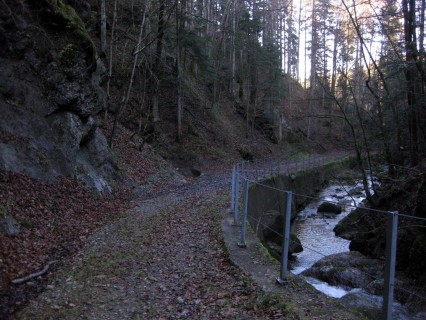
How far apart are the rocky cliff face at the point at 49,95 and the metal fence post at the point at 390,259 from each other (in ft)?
30.1

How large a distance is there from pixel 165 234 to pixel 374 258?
7118mm

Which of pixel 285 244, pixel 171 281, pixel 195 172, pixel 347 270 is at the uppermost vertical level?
pixel 285 244

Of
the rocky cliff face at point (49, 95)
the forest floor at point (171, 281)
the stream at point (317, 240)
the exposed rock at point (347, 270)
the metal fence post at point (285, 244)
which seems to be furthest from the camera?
the rocky cliff face at point (49, 95)

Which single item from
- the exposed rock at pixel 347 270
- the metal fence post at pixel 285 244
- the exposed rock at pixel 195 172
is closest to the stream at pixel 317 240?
the exposed rock at pixel 347 270

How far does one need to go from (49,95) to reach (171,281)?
9277 millimetres

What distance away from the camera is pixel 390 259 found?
150 inches

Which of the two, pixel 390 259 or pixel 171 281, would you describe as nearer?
pixel 390 259

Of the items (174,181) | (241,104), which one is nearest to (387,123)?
(174,181)

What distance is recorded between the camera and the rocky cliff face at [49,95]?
11352 millimetres

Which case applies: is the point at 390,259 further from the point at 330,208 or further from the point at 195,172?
the point at 330,208

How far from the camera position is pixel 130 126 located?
24031mm

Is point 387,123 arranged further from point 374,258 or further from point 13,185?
point 13,185

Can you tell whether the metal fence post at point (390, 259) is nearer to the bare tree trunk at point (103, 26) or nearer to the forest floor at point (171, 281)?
the forest floor at point (171, 281)

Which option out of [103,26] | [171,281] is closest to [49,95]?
[103,26]
